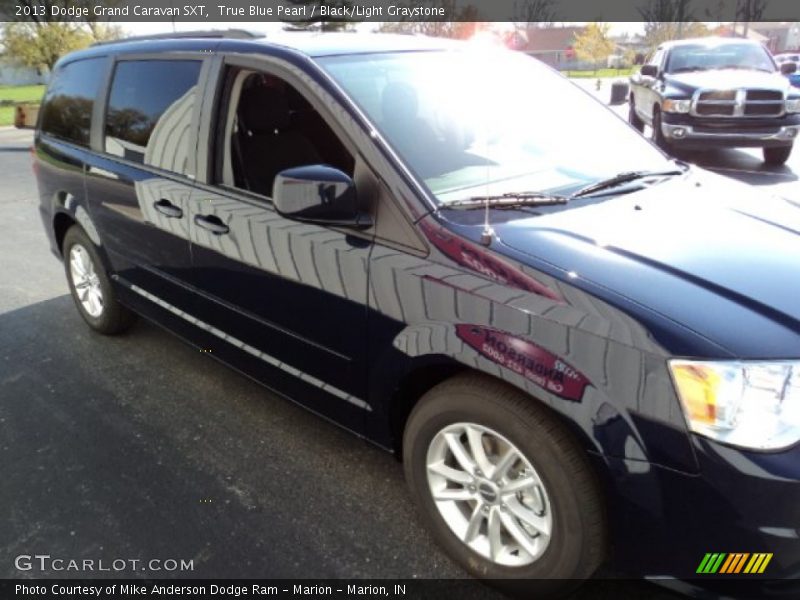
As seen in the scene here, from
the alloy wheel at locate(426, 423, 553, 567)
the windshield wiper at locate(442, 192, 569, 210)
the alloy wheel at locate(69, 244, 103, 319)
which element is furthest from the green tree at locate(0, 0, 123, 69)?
the alloy wheel at locate(426, 423, 553, 567)

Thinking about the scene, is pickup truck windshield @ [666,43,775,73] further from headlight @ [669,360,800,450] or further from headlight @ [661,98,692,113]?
headlight @ [669,360,800,450]

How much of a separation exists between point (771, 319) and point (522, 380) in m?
0.69

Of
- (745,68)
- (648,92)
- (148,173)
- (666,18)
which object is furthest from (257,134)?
(666,18)

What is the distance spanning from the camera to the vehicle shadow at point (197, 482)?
2.44 metres

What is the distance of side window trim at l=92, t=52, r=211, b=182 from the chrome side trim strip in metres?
0.70

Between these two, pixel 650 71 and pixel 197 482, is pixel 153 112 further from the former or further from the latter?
pixel 650 71

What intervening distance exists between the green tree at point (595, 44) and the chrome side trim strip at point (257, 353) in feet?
182

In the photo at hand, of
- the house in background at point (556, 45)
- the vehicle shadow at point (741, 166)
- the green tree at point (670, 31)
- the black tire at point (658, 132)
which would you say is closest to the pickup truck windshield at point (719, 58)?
the black tire at point (658, 132)

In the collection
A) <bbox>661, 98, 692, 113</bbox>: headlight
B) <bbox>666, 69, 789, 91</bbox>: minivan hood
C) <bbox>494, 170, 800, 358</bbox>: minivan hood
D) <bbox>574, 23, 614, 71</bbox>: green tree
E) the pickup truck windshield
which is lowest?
<bbox>661, 98, 692, 113</bbox>: headlight

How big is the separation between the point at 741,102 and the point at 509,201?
8.45 m

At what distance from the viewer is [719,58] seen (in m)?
10.3

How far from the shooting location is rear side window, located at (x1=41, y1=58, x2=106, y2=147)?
13.3 ft

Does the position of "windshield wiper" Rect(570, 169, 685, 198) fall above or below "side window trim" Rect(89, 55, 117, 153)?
below

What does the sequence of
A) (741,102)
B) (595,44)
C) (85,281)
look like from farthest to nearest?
(595,44) → (741,102) → (85,281)
